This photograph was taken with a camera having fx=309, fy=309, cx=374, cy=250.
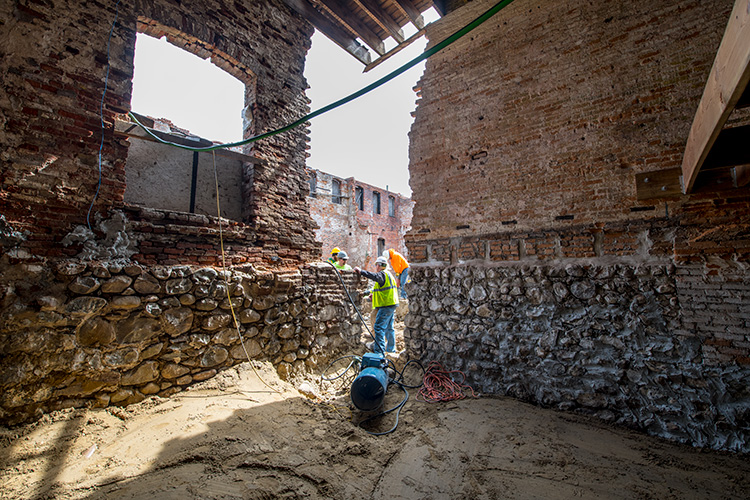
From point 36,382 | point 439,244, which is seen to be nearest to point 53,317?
point 36,382

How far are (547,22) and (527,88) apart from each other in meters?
0.86

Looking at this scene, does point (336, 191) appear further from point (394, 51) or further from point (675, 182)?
point (675, 182)

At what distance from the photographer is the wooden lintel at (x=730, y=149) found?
2332 millimetres

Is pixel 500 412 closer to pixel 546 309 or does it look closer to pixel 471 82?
pixel 546 309

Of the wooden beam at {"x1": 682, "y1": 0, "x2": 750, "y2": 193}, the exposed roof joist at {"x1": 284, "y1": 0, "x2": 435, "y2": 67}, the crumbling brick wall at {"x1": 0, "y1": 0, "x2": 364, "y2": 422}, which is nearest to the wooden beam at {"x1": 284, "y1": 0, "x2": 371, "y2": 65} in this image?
the exposed roof joist at {"x1": 284, "y1": 0, "x2": 435, "y2": 67}

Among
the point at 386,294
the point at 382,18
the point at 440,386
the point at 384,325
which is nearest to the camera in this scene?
the point at 440,386

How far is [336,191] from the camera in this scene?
18.8 metres

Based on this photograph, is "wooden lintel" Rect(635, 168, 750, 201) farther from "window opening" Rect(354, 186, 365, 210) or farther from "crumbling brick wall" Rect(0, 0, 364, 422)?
"window opening" Rect(354, 186, 365, 210)

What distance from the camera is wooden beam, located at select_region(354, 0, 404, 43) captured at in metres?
5.66

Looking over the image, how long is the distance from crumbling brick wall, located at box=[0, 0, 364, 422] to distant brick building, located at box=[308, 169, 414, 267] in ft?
41.2

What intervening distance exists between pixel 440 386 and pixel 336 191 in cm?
1593

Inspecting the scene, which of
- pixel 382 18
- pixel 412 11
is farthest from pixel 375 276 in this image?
pixel 412 11

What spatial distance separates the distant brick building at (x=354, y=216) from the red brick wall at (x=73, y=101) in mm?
12405

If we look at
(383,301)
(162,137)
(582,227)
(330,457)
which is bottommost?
(330,457)
